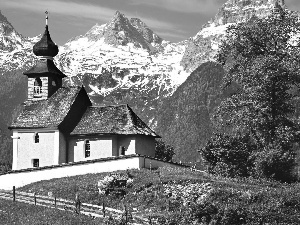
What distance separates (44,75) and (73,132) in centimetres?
1024

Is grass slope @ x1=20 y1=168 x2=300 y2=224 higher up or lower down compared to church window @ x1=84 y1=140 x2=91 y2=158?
lower down

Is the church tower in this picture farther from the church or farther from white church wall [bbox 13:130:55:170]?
white church wall [bbox 13:130:55:170]

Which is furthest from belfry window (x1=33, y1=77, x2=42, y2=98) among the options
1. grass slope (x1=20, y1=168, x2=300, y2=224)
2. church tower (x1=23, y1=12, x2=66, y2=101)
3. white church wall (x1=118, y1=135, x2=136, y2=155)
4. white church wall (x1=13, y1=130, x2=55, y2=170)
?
grass slope (x1=20, y1=168, x2=300, y2=224)

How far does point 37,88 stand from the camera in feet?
274

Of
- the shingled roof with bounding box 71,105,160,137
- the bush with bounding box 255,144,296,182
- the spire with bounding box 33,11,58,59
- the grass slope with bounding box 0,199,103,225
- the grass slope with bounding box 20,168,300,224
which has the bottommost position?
the grass slope with bounding box 0,199,103,225

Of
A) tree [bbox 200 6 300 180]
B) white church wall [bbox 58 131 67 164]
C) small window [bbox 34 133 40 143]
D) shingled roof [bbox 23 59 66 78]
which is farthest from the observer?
shingled roof [bbox 23 59 66 78]

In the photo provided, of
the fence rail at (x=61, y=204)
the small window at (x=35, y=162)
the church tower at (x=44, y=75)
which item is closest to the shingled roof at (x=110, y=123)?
the small window at (x=35, y=162)

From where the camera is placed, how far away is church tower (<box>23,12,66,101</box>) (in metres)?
83.1

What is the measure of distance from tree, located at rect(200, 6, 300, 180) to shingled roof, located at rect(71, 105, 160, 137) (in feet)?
34.9

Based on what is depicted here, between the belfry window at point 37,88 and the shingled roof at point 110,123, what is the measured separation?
753 centimetres

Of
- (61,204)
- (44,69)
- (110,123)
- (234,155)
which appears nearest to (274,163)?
(234,155)

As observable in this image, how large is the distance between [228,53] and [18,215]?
28.3 meters

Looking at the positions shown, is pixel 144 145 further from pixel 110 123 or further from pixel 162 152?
pixel 162 152

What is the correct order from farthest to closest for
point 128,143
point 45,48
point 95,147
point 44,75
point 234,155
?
point 45,48 → point 44,75 → point 95,147 → point 128,143 → point 234,155
